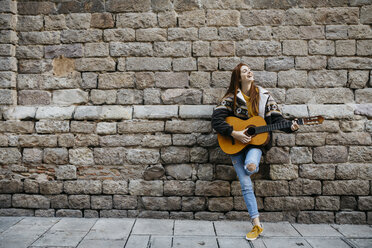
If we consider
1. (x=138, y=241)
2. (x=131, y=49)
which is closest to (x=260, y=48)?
(x=131, y=49)

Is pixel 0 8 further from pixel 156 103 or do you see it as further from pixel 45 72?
pixel 156 103

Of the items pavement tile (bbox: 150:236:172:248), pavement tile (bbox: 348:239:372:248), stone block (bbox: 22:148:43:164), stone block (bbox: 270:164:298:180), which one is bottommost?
pavement tile (bbox: 150:236:172:248)

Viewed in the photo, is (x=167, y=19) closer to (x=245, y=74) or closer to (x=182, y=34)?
(x=182, y=34)

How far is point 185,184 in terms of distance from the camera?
3766 millimetres

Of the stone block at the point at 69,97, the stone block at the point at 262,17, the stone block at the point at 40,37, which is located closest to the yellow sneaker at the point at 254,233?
the stone block at the point at 262,17

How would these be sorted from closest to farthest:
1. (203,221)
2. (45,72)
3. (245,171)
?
(245,171)
(203,221)
(45,72)

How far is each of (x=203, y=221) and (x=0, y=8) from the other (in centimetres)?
438

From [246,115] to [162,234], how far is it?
1.86 meters

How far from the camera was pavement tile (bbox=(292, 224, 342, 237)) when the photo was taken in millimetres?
3330

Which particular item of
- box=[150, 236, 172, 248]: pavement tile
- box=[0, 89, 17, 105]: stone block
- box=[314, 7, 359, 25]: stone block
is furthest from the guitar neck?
box=[0, 89, 17, 105]: stone block

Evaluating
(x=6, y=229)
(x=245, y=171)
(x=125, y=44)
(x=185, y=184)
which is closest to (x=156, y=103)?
(x=125, y=44)

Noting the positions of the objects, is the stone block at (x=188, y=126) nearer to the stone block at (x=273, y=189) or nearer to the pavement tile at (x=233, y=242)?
the stone block at (x=273, y=189)

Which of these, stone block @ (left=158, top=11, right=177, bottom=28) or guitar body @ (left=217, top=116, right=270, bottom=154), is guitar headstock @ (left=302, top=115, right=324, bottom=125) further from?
stone block @ (left=158, top=11, right=177, bottom=28)

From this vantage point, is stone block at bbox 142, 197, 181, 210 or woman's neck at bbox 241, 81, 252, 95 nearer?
woman's neck at bbox 241, 81, 252, 95
